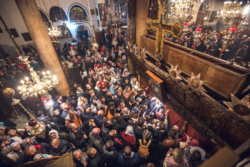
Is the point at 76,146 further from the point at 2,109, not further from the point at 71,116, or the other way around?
the point at 2,109

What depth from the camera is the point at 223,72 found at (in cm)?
250

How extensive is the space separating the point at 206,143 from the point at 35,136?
17.3ft

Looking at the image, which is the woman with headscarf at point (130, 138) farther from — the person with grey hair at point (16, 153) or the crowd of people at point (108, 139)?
the person with grey hair at point (16, 153)

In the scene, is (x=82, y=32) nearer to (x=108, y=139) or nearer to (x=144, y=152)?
(x=108, y=139)

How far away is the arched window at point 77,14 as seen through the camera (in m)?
15.9

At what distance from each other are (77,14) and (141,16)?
569 inches

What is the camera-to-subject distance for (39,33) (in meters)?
4.95

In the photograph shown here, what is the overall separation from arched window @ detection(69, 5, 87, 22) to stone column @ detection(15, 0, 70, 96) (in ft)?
44.8

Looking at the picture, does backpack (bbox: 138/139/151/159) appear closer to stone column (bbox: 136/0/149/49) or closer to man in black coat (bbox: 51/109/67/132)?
man in black coat (bbox: 51/109/67/132)

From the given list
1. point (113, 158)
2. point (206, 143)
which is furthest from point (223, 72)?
point (113, 158)

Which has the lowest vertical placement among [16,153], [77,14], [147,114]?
[147,114]

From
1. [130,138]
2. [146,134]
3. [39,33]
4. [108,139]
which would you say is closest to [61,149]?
[108,139]

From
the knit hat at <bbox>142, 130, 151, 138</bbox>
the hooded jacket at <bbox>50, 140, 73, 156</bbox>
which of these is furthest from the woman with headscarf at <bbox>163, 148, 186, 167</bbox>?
the hooded jacket at <bbox>50, 140, 73, 156</bbox>

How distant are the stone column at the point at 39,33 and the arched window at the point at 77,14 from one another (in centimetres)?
1367
